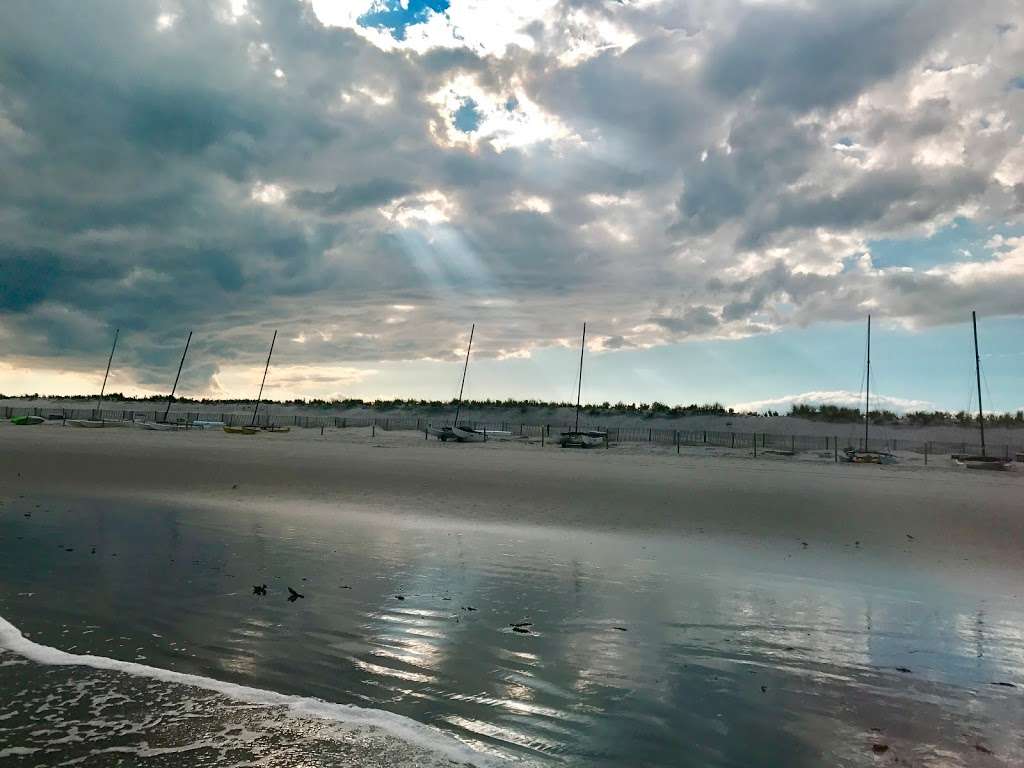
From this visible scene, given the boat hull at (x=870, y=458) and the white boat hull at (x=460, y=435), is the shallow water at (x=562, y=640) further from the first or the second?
the white boat hull at (x=460, y=435)

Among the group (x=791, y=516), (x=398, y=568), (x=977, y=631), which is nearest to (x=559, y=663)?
(x=398, y=568)

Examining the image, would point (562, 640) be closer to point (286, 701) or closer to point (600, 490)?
point (286, 701)

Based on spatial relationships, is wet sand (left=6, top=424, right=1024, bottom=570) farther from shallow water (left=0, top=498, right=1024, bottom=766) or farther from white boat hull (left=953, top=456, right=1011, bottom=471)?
shallow water (left=0, top=498, right=1024, bottom=766)

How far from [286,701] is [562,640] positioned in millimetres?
3042

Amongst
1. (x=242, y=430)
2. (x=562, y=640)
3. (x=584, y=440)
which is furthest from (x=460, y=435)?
(x=562, y=640)

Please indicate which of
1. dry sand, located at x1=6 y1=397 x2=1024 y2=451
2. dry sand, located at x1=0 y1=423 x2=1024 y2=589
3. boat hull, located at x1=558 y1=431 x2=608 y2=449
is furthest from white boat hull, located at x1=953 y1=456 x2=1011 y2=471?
boat hull, located at x1=558 y1=431 x2=608 y2=449

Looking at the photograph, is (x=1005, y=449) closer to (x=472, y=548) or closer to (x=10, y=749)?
(x=472, y=548)

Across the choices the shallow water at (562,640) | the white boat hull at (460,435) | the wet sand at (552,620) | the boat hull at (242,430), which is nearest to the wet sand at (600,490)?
the wet sand at (552,620)

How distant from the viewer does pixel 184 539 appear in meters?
12.4

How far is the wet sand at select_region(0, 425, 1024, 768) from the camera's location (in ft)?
16.4

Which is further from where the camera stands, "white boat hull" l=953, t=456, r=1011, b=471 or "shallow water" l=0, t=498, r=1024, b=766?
"white boat hull" l=953, t=456, r=1011, b=471

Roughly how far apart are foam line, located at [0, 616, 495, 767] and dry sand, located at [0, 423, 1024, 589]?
11.0 m

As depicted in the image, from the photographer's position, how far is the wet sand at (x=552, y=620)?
5.01 metres

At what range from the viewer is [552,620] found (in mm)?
8008
